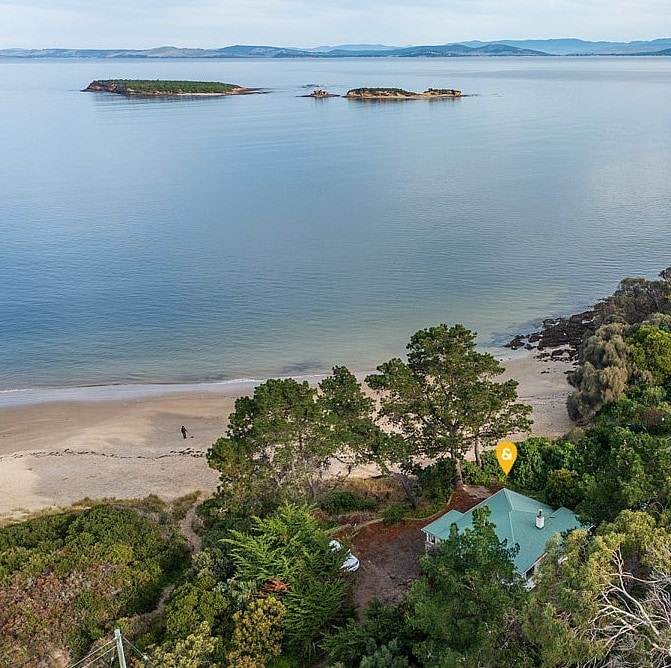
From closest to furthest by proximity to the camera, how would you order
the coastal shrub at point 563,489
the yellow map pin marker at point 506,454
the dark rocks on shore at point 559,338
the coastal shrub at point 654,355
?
the coastal shrub at point 563,489 < the yellow map pin marker at point 506,454 < the coastal shrub at point 654,355 < the dark rocks on shore at point 559,338

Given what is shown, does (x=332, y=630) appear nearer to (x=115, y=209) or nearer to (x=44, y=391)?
(x=44, y=391)

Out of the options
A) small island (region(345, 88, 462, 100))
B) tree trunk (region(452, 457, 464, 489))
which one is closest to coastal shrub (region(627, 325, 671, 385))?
tree trunk (region(452, 457, 464, 489))

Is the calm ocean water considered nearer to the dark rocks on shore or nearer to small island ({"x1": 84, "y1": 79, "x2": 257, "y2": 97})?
the dark rocks on shore

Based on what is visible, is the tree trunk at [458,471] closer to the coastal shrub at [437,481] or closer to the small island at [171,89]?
the coastal shrub at [437,481]


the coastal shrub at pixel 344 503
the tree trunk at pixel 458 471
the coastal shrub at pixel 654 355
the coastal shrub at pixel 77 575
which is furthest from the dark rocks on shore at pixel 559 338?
the coastal shrub at pixel 77 575

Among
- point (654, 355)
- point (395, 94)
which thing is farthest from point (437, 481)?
point (395, 94)
